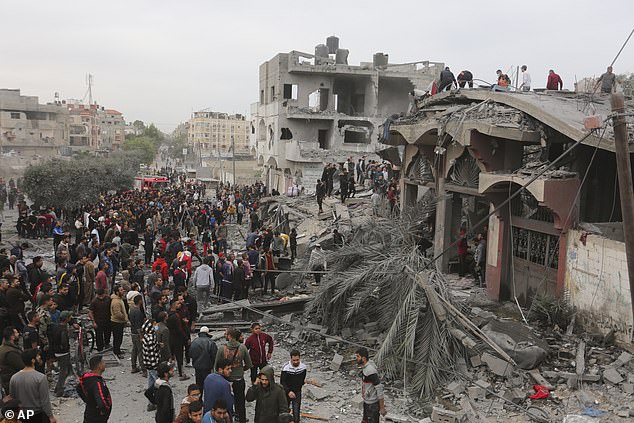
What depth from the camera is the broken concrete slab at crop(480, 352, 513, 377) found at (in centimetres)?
930

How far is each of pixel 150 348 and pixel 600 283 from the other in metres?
7.85

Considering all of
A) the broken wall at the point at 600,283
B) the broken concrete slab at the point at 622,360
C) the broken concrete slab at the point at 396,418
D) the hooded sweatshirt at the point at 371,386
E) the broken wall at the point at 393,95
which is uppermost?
the broken wall at the point at 393,95

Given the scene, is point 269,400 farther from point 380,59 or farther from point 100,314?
point 380,59

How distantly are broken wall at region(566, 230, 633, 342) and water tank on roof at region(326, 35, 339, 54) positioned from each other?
34.5 meters

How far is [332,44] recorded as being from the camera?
43094 mm

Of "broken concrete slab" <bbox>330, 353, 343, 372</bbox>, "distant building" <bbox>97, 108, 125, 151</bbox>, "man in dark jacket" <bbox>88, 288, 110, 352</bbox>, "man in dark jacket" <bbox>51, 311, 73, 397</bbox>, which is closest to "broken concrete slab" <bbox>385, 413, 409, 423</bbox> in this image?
"broken concrete slab" <bbox>330, 353, 343, 372</bbox>

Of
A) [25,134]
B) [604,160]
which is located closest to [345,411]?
[604,160]

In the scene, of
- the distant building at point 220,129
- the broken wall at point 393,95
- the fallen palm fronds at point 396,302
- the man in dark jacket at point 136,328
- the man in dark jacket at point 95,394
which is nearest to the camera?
the man in dark jacket at point 95,394

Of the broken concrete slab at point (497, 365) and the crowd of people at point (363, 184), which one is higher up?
the crowd of people at point (363, 184)

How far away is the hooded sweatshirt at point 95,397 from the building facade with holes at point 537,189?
6225 mm

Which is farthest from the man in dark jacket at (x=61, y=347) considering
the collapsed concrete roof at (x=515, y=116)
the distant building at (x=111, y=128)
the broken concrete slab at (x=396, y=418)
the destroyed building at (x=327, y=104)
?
the distant building at (x=111, y=128)

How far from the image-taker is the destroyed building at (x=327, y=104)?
38.4 m

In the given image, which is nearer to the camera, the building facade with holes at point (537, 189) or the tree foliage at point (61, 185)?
the building facade with holes at point (537, 189)

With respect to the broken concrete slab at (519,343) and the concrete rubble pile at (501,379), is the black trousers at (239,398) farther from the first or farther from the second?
the broken concrete slab at (519,343)
